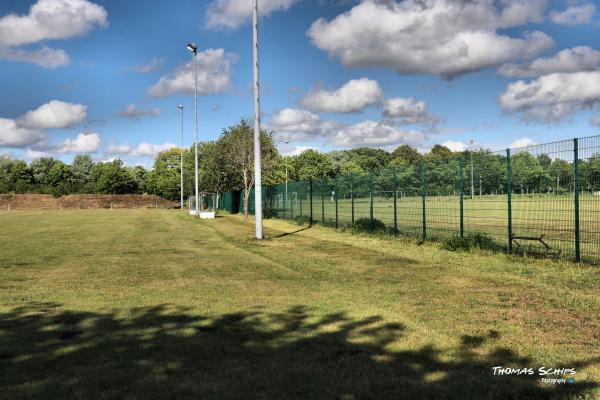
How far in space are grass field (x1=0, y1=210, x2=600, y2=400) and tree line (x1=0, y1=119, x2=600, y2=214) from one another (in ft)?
6.93

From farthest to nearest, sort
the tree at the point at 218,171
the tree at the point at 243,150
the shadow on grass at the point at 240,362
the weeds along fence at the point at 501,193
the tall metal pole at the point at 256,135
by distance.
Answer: the tree at the point at 218,171
the tree at the point at 243,150
the tall metal pole at the point at 256,135
the weeds along fence at the point at 501,193
the shadow on grass at the point at 240,362

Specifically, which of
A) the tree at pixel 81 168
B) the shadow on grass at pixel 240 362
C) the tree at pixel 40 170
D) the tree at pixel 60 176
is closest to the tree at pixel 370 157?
the tree at pixel 81 168

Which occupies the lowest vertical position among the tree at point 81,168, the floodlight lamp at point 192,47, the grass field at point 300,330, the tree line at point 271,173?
the grass field at point 300,330

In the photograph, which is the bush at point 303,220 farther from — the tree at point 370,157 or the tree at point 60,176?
the tree at point 370,157

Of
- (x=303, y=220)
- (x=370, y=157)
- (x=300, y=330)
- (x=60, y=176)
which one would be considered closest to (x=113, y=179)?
(x=60, y=176)

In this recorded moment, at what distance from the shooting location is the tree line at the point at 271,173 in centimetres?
1195

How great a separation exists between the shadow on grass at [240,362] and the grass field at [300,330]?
2 centimetres

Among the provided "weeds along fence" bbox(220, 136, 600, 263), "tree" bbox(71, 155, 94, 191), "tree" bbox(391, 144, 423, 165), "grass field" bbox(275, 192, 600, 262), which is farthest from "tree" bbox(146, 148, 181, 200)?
"weeds along fence" bbox(220, 136, 600, 263)

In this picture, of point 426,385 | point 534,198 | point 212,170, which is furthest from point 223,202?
point 426,385

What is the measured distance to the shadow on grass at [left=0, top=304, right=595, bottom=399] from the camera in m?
4.14

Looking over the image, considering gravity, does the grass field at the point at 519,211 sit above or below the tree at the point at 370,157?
below

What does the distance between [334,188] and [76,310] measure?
19.5 metres

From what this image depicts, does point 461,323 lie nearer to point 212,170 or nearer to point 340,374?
point 340,374

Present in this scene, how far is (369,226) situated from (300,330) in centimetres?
1487
